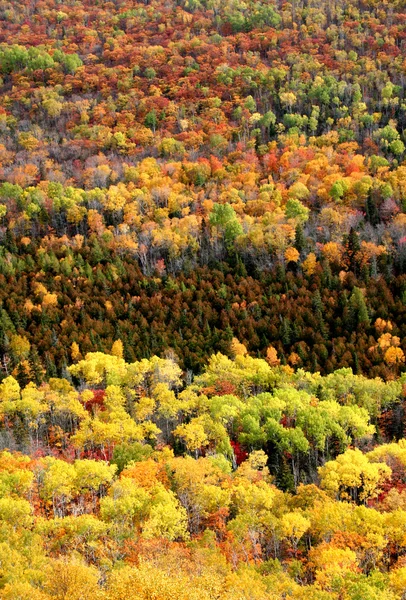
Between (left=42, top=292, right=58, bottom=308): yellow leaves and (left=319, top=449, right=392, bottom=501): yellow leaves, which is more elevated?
(left=319, top=449, right=392, bottom=501): yellow leaves

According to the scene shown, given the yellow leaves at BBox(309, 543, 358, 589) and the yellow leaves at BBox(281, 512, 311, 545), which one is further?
the yellow leaves at BBox(281, 512, 311, 545)

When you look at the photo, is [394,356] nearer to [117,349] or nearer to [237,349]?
[237,349]

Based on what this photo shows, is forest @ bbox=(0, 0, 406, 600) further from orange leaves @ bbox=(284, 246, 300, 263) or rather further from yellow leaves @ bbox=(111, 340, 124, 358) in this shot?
orange leaves @ bbox=(284, 246, 300, 263)

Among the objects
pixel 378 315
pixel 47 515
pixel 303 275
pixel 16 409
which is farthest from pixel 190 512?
pixel 303 275

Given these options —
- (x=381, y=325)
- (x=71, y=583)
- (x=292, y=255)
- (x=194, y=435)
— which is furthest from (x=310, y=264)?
(x=71, y=583)

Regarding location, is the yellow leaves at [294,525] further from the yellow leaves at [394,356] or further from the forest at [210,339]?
the yellow leaves at [394,356]

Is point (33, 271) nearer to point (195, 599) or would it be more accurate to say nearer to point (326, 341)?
point (326, 341)

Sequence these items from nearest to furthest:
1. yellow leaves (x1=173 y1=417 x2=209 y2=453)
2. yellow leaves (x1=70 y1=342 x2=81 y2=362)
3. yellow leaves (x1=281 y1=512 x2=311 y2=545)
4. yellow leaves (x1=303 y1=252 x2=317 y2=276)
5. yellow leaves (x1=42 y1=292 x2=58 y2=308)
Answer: yellow leaves (x1=281 y1=512 x2=311 y2=545)
yellow leaves (x1=173 y1=417 x2=209 y2=453)
yellow leaves (x1=70 y1=342 x2=81 y2=362)
yellow leaves (x1=42 y1=292 x2=58 y2=308)
yellow leaves (x1=303 y1=252 x2=317 y2=276)

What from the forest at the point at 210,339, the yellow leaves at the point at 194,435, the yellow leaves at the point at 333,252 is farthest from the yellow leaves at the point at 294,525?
the yellow leaves at the point at 333,252

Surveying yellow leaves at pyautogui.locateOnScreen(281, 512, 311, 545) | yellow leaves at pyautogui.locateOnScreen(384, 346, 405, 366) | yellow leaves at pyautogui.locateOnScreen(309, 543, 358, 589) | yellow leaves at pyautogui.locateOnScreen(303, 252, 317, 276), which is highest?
yellow leaves at pyautogui.locateOnScreen(309, 543, 358, 589)

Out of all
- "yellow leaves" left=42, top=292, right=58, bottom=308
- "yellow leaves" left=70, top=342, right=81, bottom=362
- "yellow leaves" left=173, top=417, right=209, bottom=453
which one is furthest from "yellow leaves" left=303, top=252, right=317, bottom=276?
"yellow leaves" left=173, top=417, right=209, bottom=453
